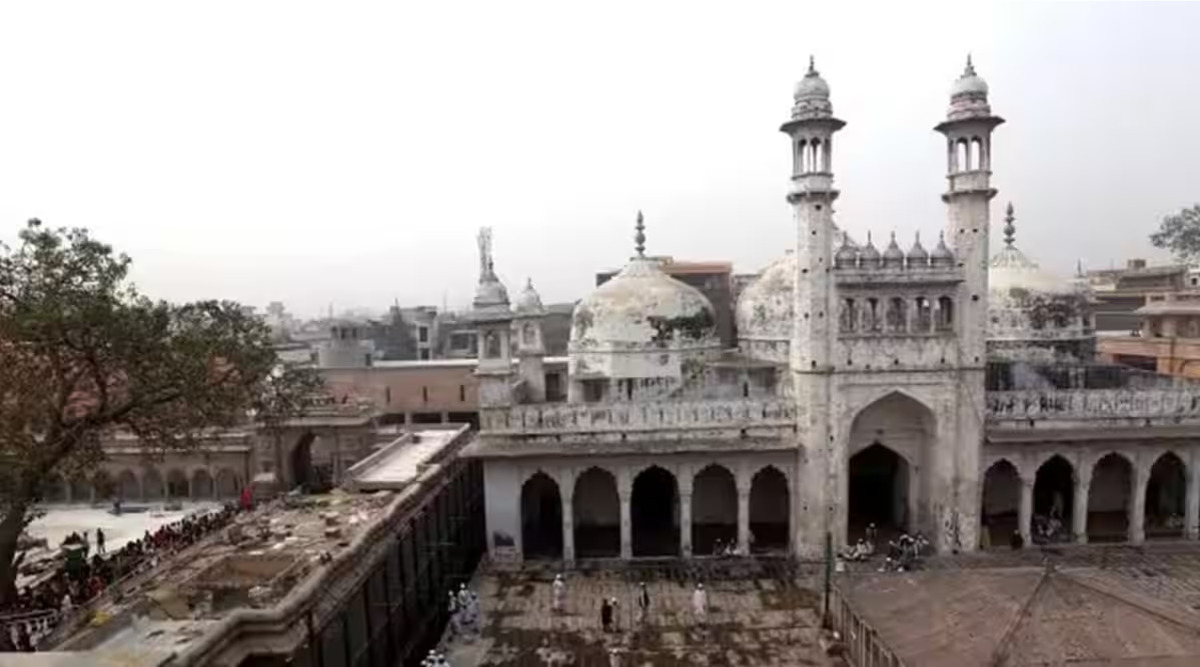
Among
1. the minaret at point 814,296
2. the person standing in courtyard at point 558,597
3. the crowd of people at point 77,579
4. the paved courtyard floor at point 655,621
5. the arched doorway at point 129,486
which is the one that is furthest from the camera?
the arched doorway at point 129,486

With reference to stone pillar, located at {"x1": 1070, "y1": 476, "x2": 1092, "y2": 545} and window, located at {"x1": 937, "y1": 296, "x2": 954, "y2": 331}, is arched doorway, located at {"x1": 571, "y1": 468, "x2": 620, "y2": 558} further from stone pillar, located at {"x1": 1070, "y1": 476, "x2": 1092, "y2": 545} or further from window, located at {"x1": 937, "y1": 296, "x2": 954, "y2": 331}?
stone pillar, located at {"x1": 1070, "y1": 476, "x2": 1092, "y2": 545}

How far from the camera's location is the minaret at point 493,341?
20.0 meters

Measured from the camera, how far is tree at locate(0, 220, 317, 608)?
12.4 meters

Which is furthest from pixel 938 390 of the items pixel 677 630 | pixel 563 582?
pixel 563 582

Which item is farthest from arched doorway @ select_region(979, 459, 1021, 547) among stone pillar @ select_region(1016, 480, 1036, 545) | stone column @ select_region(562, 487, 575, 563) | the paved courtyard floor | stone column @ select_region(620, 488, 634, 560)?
stone column @ select_region(562, 487, 575, 563)

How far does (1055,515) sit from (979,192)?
30.0ft

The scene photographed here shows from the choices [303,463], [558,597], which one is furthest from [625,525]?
[303,463]

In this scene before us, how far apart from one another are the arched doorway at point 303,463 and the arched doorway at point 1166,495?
2422 centimetres

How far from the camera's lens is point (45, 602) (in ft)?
43.8

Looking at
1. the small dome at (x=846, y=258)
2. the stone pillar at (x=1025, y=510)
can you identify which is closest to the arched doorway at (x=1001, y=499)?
the stone pillar at (x=1025, y=510)

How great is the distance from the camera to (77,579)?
600 inches

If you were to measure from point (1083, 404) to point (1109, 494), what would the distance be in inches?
186

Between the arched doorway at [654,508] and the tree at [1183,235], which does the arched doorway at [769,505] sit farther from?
the tree at [1183,235]

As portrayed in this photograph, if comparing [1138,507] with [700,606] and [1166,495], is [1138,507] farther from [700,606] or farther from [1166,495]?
[700,606]
